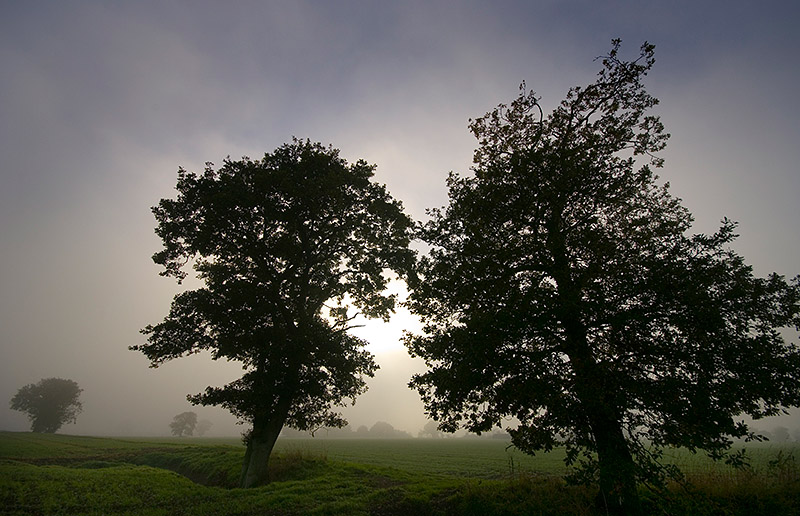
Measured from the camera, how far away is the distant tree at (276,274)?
1844 centimetres

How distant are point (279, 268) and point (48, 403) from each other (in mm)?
114370

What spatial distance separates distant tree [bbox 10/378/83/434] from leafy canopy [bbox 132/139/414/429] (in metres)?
109

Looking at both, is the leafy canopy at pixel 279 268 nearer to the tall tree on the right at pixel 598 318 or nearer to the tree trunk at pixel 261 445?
the tree trunk at pixel 261 445

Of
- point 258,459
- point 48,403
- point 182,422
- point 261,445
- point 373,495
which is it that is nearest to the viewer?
point 373,495

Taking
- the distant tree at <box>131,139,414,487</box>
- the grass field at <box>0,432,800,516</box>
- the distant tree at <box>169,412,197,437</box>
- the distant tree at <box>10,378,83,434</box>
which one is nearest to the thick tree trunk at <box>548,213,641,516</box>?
the grass field at <box>0,432,800,516</box>

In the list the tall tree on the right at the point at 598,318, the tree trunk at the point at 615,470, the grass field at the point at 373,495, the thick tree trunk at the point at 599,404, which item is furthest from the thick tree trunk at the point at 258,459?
the thick tree trunk at the point at 599,404

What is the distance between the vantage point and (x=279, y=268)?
2097cm

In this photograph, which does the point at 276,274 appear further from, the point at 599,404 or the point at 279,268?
the point at 599,404

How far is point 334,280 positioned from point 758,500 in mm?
19642

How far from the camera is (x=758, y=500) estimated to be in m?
9.81

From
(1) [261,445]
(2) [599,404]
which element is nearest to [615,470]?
(2) [599,404]

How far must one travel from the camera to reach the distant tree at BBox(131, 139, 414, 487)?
60.5 feet

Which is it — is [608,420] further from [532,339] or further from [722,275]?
[722,275]

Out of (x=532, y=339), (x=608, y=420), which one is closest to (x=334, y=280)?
(x=532, y=339)
